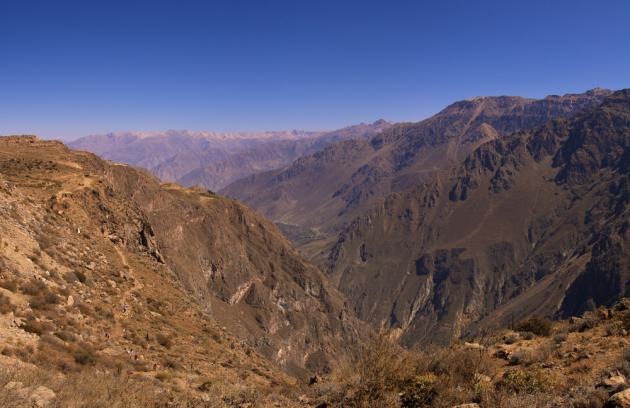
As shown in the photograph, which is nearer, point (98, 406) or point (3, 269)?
point (98, 406)

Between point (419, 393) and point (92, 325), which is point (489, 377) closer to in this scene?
point (419, 393)

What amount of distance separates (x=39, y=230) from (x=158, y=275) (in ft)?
37.7

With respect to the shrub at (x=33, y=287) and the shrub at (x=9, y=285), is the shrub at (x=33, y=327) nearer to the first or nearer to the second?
the shrub at (x=9, y=285)

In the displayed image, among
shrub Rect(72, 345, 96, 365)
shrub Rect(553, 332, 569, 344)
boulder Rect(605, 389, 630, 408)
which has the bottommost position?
shrub Rect(72, 345, 96, 365)

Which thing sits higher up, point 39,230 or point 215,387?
point 39,230

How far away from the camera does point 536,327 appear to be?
851 inches

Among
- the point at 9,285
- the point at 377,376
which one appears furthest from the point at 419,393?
the point at 9,285

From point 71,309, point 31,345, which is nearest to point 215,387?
point 31,345

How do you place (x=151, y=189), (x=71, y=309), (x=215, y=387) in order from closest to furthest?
(x=215, y=387) < (x=71, y=309) < (x=151, y=189)

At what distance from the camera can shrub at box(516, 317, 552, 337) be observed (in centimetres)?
2116

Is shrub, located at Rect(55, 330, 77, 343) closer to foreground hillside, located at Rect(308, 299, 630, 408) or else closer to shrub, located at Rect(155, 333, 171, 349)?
shrub, located at Rect(155, 333, 171, 349)

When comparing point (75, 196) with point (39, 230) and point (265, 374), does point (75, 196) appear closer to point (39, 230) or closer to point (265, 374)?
point (39, 230)

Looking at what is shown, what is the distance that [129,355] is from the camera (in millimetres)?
19125

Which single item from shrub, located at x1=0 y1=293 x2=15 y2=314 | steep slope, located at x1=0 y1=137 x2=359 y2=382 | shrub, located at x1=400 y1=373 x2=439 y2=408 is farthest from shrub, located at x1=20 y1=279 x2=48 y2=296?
shrub, located at x1=400 y1=373 x2=439 y2=408
